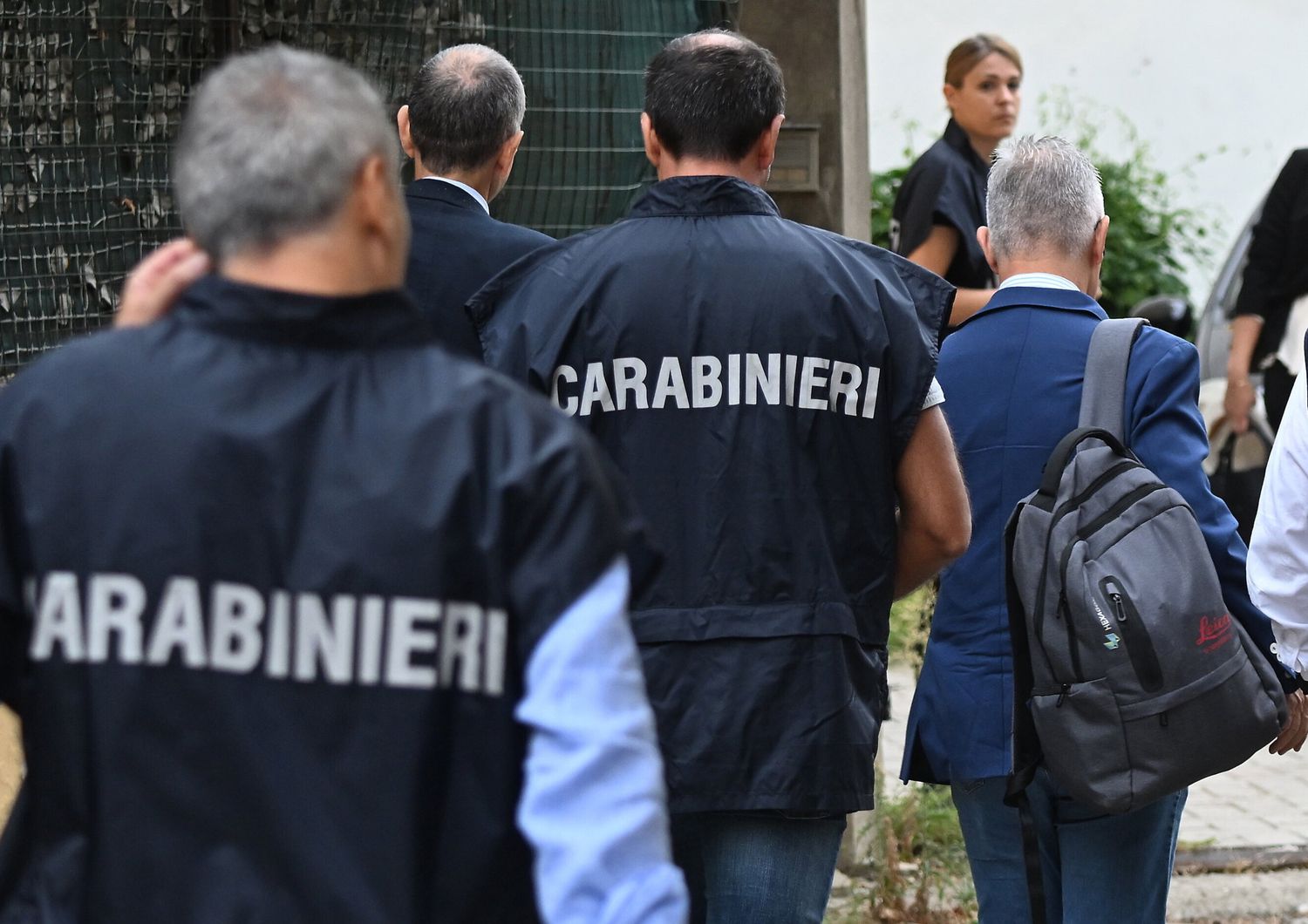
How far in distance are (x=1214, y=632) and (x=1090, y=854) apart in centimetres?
49

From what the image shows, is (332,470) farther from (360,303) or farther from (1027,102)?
(1027,102)

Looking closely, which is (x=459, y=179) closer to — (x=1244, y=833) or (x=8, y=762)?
(x=8, y=762)

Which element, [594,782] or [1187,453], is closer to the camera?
[594,782]

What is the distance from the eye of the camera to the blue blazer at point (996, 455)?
3445 mm

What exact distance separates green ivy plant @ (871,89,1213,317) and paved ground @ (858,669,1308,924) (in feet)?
14.4

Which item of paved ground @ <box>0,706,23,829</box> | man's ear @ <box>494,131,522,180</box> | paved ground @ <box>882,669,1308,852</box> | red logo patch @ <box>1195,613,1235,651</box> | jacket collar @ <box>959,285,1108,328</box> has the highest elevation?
man's ear @ <box>494,131,522,180</box>

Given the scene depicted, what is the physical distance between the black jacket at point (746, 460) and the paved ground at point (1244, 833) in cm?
267

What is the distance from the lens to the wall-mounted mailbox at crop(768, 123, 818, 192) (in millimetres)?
5359

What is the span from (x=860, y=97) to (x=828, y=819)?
2940 millimetres

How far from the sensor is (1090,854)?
3.45 m

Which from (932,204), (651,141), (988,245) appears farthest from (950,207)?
(651,141)

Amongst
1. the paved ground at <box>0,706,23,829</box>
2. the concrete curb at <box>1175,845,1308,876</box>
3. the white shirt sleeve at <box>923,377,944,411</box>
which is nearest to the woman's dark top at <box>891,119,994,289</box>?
the concrete curb at <box>1175,845,1308,876</box>

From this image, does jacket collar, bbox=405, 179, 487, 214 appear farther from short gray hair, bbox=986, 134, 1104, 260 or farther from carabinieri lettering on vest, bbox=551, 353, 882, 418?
short gray hair, bbox=986, 134, 1104, 260

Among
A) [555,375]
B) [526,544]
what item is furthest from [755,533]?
[526,544]
